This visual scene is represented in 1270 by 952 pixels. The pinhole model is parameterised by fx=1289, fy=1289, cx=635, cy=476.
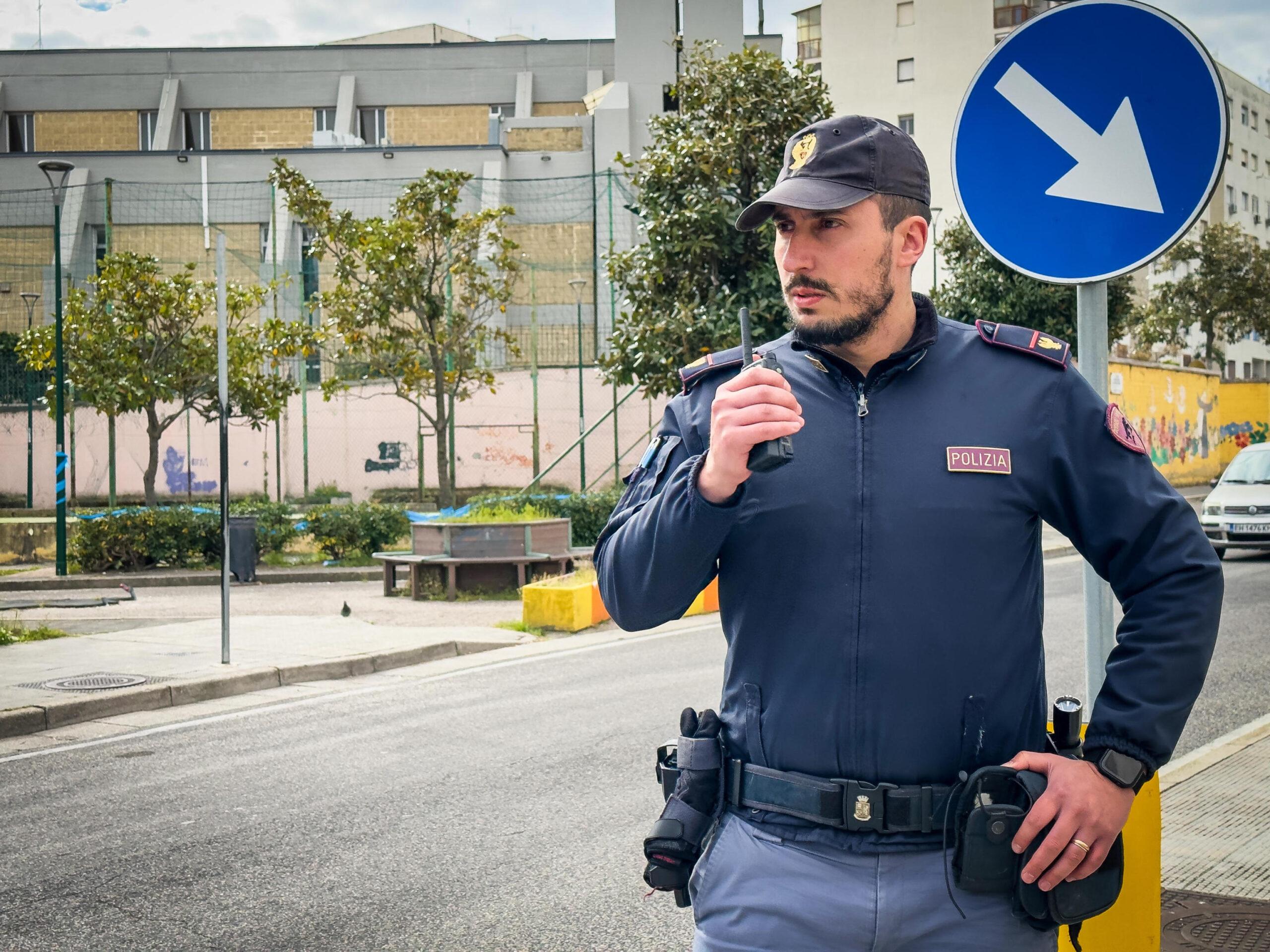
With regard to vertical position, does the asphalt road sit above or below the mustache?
below

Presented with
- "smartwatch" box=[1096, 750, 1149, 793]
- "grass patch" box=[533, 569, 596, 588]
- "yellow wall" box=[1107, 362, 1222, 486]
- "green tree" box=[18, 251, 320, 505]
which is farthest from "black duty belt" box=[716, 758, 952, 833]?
"yellow wall" box=[1107, 362, 1222, 486]

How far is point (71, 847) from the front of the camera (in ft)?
18.5

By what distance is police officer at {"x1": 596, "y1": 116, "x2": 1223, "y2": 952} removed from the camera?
1968 mm

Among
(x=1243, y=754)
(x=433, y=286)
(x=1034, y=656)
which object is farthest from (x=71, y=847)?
(x=433, y=286)

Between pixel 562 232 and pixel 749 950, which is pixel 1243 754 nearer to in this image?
pixel 749 950

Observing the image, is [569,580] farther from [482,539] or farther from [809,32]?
[809,32]

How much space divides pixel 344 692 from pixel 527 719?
2.05 m

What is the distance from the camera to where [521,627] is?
12961 millimetres

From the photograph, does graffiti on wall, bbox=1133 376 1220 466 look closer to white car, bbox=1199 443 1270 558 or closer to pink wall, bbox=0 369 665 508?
pink wall, bbox=0 369 665 508

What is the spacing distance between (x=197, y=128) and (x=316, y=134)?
9.06 metres

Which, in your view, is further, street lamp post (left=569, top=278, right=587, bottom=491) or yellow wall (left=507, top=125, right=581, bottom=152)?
yellow wall (left=507, top=125, right=581, bottom=152)

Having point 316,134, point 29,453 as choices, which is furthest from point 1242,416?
point 29,453

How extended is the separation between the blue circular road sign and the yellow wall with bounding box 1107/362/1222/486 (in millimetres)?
30790

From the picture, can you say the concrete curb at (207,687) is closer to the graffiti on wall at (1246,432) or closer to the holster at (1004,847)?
the holster at (1004,847)
